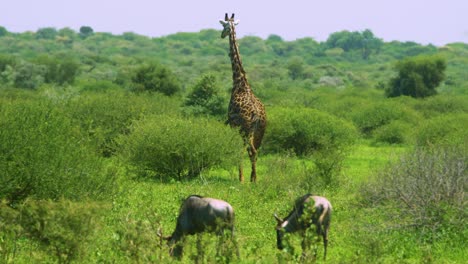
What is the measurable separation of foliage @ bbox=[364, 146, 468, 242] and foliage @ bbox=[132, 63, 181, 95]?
27.3 m

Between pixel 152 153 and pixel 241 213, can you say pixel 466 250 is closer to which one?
pixel 241 213

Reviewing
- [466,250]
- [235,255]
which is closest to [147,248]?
[235,255]

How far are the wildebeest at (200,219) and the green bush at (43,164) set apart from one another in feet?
8.73

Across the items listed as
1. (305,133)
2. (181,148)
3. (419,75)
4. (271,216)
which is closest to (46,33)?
(419,75)

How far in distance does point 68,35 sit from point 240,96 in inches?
6328

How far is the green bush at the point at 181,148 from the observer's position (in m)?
19.2

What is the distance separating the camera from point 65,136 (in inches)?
538

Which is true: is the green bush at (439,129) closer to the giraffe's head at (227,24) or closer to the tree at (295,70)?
the giraffe's head at (227,24)

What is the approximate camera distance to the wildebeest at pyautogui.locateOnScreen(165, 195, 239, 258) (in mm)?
9555

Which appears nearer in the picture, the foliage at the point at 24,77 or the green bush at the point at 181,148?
the green bush at the point at 181,148

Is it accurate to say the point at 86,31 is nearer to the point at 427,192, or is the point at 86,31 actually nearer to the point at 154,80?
the point at 154,80

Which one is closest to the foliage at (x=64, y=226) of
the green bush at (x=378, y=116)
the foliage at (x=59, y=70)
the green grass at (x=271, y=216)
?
the green grass at (x=271, y=216)

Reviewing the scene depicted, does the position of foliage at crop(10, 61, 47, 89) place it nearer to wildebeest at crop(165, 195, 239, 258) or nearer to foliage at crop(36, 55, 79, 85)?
foliage at crop(36, 55, 79, 85)

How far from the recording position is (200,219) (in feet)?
31.6
